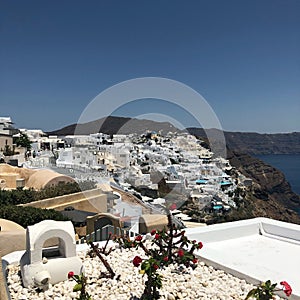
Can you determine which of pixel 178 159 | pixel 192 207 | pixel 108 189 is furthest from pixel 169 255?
pixel 192 207

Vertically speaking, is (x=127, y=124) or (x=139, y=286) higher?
(x=127, y=124)

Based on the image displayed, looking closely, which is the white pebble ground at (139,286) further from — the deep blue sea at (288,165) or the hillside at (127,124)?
the deep blue sea at (288,165)

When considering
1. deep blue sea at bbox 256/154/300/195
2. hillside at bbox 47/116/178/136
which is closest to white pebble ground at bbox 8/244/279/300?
hillside at bbox 47/116/178/136

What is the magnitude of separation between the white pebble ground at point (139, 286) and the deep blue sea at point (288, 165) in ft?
208

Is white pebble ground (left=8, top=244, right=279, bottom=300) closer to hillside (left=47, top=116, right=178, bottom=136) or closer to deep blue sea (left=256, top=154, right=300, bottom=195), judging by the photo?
hillside (left=47, top=116, right=178, bottom=136)

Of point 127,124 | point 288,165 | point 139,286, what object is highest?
point 127,124

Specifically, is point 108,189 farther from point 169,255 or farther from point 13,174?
point 169,255

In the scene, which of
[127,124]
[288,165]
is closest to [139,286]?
[127,124]

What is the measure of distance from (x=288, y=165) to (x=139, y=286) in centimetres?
10195

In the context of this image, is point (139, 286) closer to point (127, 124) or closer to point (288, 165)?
point (127, 124)

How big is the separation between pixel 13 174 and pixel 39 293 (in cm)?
1226

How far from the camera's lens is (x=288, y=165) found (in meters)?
95.7

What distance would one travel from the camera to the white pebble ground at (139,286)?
2447 mm

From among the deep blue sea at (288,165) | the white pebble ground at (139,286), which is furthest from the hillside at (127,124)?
the deep blue sea at (288,165)
